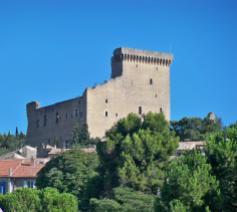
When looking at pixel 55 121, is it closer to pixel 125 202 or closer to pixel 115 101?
pixel 115 101

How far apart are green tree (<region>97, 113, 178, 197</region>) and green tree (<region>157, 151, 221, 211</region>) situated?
16.1 metres

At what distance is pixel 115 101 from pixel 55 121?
9.28m

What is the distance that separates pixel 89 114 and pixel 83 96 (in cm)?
285

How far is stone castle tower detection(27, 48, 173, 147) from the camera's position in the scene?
11269 centimetres

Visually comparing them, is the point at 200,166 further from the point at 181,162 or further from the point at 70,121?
the point at 70,121

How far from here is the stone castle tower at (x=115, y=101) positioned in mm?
112688

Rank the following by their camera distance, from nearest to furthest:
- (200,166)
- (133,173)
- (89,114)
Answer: (200,166)
(133,173)
(89,114)

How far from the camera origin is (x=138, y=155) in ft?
182

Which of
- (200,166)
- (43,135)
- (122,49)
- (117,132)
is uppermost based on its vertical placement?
(122,49)

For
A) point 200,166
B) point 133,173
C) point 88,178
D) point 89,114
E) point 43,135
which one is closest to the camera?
point 200,166

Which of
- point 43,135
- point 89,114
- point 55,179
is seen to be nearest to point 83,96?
point 89,114

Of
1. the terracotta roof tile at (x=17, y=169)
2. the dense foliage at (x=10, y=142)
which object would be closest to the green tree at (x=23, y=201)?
the terracotta roof tile at (x=17, y=169)

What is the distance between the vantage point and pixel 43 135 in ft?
398

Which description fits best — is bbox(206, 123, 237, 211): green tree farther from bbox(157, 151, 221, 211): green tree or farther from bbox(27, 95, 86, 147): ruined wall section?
bbox(27, 95, 86, 147): ruined wall section
